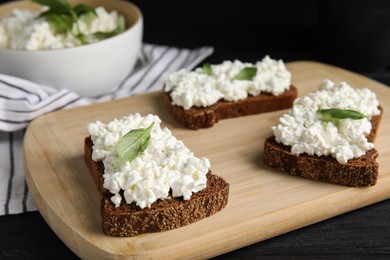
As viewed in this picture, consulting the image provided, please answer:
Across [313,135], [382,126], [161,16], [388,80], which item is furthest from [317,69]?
[161,16]

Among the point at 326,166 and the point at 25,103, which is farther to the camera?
the point at 25,103

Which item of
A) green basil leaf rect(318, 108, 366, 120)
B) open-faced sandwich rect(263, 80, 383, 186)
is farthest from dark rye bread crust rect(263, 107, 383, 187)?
green basil leaf rect(318, 108, 366, 120)

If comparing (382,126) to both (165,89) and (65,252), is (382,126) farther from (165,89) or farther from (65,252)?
(65,252)

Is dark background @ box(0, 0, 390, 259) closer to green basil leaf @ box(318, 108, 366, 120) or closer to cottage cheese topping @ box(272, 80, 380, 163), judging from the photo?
cottage cheese topping @ box(272, 80, 380, 163)

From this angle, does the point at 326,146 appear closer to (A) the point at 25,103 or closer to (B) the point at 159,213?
(B) the point at 159,213

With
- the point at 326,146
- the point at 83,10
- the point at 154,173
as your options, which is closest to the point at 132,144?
the point at 154,173

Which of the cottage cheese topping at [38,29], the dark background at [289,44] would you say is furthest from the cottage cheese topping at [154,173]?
the cottage cheese topping at [38,29]

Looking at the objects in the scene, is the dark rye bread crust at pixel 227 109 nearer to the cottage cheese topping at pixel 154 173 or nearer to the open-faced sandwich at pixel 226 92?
the open-faced sandwich at pixel 226 92
